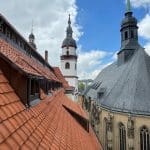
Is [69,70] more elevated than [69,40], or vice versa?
[69,40]

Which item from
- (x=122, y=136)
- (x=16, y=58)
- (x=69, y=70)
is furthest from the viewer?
(x=69, y=70)

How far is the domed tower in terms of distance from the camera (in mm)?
32531

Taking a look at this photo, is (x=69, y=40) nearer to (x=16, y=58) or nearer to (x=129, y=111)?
(x=129, y=111)

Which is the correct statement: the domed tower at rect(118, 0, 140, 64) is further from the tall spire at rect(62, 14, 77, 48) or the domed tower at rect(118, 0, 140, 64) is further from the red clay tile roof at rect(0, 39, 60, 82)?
the red clay tile roof at rect(0, 39, 60, 82)

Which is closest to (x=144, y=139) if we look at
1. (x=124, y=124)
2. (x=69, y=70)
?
(x=124, y=124)

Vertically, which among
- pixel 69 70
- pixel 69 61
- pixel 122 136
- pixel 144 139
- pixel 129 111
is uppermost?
pixel 69 61

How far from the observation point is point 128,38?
33.9 m

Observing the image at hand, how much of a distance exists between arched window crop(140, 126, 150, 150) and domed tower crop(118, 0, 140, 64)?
13.6 m

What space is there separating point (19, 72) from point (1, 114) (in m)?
1.57

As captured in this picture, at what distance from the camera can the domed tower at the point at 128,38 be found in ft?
107

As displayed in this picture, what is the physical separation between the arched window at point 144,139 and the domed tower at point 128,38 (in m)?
13.6

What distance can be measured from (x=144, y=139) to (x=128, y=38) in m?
17.1

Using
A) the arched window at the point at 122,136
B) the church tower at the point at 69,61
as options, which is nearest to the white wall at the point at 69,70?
the church tower at the point at 69,61

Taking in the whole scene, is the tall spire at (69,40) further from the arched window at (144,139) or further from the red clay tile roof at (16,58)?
the red clay tile roof at (16,58)
